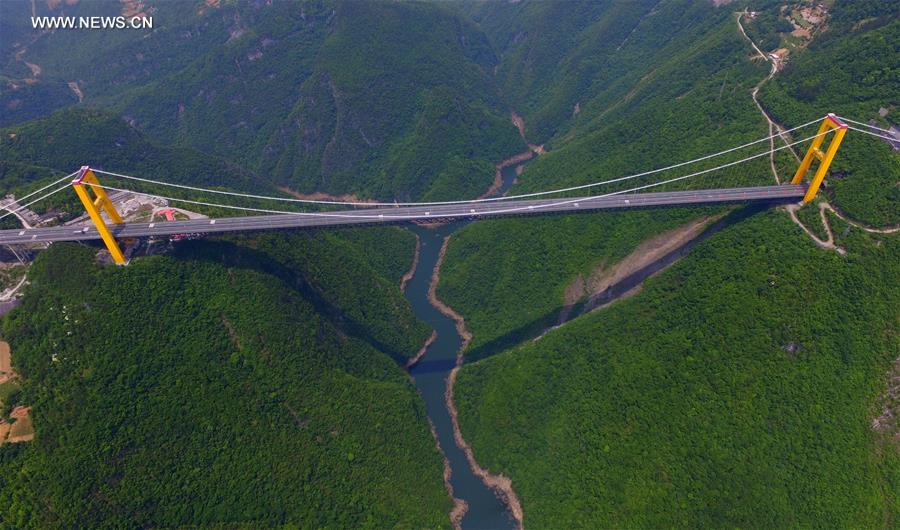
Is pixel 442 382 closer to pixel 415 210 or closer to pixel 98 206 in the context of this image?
pixel 415 210

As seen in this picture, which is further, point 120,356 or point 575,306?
point 575,306

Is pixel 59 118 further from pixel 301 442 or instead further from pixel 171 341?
pixel 301 442

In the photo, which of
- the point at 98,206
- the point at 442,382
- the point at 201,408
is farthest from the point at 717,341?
the point at 98,206

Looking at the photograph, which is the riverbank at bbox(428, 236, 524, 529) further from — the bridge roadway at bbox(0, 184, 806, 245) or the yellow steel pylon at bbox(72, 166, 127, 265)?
the yellow steel pylon at bbox(72, 166, 127, 265)

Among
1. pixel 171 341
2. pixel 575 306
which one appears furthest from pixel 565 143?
pixel 171 341

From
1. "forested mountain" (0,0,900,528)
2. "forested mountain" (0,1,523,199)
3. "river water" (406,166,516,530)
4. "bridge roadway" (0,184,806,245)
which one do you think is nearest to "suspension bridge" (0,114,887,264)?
"bridge roadway" (0,184,806,245)

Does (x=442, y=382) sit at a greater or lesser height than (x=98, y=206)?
lesser
